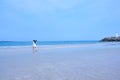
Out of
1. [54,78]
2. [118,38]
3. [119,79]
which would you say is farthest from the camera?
[118,38]

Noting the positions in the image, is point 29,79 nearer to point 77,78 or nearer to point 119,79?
point 77,78

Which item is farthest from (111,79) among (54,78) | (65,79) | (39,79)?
(39,79)

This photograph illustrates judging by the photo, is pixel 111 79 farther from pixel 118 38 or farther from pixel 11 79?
pixel 118 38

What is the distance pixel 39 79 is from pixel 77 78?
1.38 m

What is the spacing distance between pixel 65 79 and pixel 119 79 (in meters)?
1.87

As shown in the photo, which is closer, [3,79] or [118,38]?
[3,79]

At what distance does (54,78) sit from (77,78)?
33.2 inches

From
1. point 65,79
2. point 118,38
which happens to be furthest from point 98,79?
point 118,38

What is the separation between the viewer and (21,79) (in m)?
6.29

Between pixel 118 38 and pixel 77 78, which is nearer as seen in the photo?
pixel 77 78

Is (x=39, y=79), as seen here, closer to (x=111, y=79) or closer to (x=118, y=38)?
(x=111, y=79)

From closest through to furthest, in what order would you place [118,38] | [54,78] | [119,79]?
[119,79]
[54,78]
[118,38]

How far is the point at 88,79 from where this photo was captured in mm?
6199

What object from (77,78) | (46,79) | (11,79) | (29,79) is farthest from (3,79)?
(77,78)
